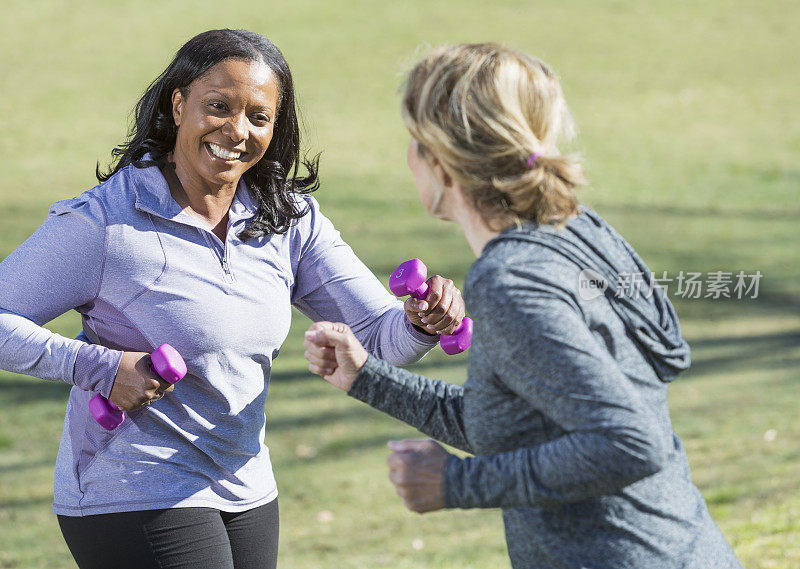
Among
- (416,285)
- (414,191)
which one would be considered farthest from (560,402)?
(414,191)

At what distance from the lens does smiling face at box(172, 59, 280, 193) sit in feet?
8.81

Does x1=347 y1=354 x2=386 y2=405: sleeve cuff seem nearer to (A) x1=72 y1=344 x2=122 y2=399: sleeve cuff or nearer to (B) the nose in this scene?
(A) x1=72 y1=344 x2=122 y2=399: sleeve cuff

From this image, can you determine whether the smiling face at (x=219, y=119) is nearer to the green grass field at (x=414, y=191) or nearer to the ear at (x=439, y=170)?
the green grass field at (x=414, y=191)

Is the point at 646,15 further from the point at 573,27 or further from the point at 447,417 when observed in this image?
the point at 447,417

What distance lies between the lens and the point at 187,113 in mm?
2709

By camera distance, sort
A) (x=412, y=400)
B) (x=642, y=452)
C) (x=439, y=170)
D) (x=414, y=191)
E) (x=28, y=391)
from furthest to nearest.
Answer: (x=414, y=191), (x=28, y=391), (x=412, y=400), (x=439, y=170), (x=642, y=452)

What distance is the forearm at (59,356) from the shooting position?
246cm

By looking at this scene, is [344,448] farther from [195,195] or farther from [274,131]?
[195,195]

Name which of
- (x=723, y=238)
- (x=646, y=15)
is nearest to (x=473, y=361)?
(x=723, y=238)

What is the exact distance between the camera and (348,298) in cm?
297

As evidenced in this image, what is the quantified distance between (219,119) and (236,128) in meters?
0.05

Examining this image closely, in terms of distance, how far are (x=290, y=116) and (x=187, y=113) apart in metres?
0.33

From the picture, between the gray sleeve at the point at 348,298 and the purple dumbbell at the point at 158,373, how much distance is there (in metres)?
0.57

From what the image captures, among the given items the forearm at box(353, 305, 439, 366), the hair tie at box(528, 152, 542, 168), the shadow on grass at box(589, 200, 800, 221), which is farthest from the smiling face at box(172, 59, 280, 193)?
the shadow on grass at box(589, 200, 800, 221)
